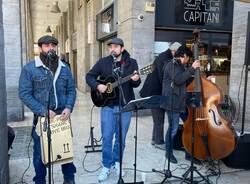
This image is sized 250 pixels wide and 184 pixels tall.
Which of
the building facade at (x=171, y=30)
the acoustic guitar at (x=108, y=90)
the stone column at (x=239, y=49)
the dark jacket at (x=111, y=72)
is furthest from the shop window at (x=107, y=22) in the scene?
the acoustic guitar at (x=108, y=90)

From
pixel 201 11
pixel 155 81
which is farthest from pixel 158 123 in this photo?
pixel 201 11

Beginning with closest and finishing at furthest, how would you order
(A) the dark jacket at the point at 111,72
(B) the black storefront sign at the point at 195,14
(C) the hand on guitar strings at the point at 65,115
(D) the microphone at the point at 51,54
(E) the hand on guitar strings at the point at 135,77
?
(D) the microphone at the point at 51,54 < (C) the hand on guitar strings at the point at 65,115 < (E) the hand on guitar strings at the point at 135,77 < (A) the dark jacket at the point at 111,72 < (B) the black storefront sign at the point at 195,14

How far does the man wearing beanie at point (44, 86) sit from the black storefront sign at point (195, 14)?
4.62 meters

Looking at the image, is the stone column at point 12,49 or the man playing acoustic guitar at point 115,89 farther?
the stone column at point 12,49

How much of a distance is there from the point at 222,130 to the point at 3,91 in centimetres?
244

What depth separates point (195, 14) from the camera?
7.36 m

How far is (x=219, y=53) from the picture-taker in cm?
794

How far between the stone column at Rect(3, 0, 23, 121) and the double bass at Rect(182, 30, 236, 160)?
4.30 meters

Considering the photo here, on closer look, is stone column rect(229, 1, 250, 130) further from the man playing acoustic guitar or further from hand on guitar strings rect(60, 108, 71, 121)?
hand on guitar strings rect(60, 108, 71, 121)

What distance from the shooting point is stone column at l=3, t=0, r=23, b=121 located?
6277mm

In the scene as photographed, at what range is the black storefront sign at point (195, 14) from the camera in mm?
7141

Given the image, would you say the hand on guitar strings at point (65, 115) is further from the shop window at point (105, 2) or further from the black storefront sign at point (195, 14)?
the shop window at point (105, 2)

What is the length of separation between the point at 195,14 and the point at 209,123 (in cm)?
457

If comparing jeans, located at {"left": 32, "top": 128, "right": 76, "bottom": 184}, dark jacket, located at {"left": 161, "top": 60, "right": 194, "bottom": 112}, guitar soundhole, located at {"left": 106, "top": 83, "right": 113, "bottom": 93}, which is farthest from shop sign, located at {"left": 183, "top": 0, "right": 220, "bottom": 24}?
jeans, located at {"left": 32, "top": 128, "right": 76, "bottom": 184}
